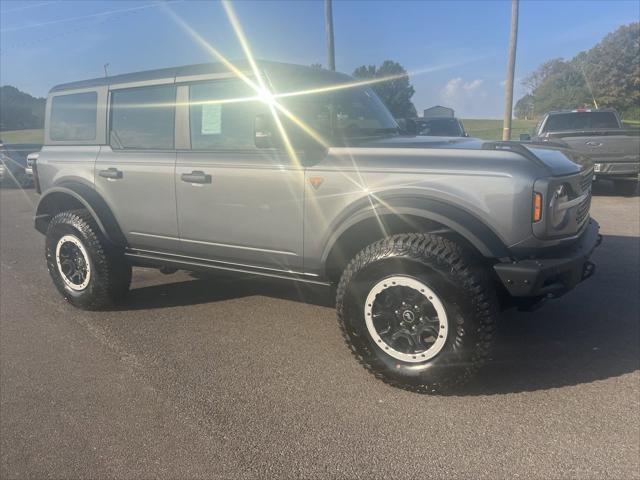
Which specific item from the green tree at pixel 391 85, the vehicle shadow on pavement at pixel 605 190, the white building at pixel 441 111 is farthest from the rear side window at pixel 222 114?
the green tree at pixel 391 85

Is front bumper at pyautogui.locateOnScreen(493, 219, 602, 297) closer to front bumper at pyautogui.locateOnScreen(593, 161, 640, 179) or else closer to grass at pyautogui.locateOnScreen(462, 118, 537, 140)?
front bumper at pyautogui.locateOnScreen(593, 161, 640, 179)

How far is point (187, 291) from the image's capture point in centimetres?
529

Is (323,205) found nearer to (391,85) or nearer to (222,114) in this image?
(222,114)

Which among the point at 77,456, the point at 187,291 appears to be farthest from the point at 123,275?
the point at 77,456

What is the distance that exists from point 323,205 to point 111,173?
2.12 m

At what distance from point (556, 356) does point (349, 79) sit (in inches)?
111

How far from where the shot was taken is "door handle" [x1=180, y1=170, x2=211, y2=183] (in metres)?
3.88

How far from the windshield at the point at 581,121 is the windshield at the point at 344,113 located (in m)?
8.36

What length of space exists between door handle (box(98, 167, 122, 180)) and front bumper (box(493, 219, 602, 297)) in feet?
10.4

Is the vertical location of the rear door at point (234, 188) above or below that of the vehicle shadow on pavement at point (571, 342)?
above

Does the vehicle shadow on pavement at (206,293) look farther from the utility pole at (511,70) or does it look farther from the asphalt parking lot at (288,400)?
the utility pole at (511,70)

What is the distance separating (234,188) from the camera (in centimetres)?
377

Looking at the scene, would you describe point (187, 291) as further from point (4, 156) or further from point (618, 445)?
point (4, 156)

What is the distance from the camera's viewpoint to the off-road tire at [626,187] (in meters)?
10.5
